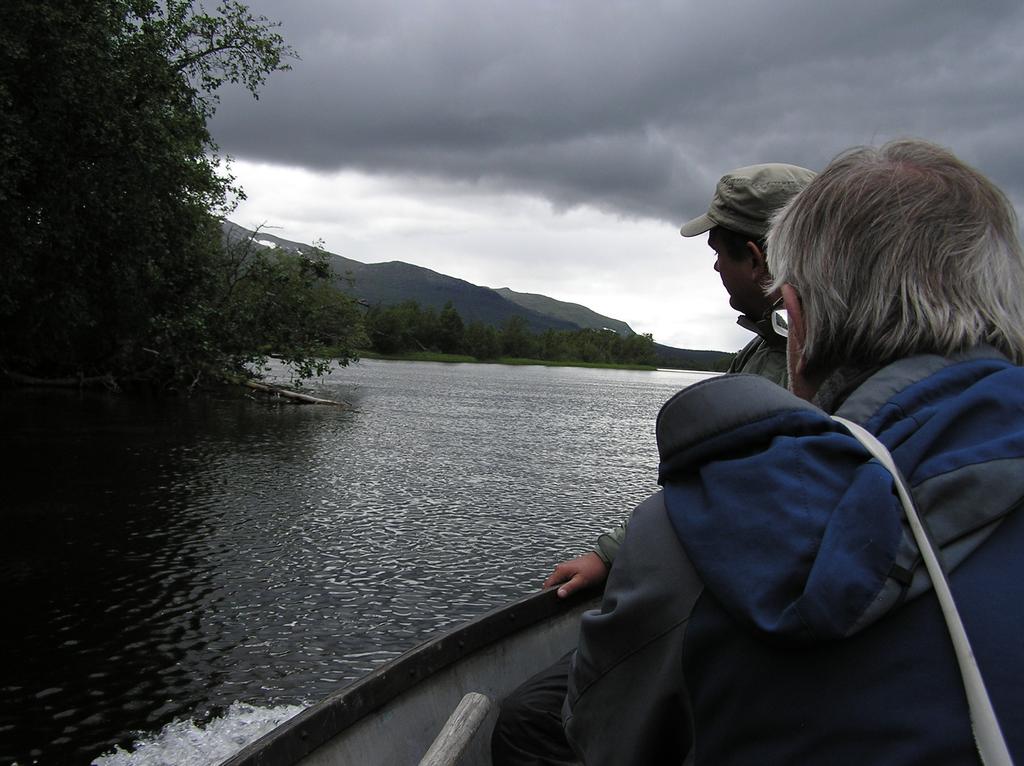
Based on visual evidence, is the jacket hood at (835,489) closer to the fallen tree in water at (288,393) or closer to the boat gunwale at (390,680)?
the boat gunwale at (390,680)

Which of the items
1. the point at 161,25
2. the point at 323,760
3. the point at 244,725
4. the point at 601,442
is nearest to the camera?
the point at 323,760

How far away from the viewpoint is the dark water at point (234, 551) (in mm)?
7648

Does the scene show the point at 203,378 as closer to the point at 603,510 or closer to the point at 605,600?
the point at 603,510

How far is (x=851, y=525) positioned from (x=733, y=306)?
2795 millimetres

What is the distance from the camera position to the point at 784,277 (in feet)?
5.41

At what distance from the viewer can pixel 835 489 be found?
4.15 ft

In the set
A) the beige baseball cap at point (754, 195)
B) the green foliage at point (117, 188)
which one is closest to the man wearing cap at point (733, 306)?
the beige baseball cap at point (754, 195)

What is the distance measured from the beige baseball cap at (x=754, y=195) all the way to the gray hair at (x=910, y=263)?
2038 millimetres

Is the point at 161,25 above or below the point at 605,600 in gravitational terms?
above

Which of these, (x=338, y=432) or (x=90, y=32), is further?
(x=338, y=432)

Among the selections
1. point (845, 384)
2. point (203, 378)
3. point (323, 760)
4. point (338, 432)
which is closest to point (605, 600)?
point (845, 384)

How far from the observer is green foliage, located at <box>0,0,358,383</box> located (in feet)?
52.0

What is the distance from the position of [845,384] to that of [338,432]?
25.4 m

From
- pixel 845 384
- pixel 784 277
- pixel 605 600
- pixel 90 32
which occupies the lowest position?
pixel 605 600
